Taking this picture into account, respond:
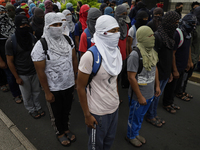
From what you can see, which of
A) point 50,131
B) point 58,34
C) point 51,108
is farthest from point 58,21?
point 50,131

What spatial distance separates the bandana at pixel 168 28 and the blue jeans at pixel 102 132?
1686 millimetres

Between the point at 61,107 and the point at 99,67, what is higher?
the point at 99,67

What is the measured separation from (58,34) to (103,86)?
1162 mm

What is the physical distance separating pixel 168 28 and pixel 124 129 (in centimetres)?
221

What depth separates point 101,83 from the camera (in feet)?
6.00

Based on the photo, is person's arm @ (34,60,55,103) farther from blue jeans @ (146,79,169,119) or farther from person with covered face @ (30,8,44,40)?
person with covered face @ (30,8,44,40)

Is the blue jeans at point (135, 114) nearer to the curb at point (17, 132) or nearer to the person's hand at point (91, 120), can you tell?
the person's hand at point (91, 120)

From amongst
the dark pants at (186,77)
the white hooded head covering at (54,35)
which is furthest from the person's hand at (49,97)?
the dark pants at (186,77)

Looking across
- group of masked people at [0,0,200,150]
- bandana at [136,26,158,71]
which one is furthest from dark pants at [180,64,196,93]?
bandana at [136,26,158,71]

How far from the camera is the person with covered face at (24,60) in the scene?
3.02 meters

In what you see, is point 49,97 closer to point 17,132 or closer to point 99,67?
point 99,67

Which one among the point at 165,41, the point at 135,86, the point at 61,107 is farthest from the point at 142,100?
the point at 61,107

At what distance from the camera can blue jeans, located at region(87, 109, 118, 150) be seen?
1.96 metres

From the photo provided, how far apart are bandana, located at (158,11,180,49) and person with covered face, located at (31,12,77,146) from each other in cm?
167
